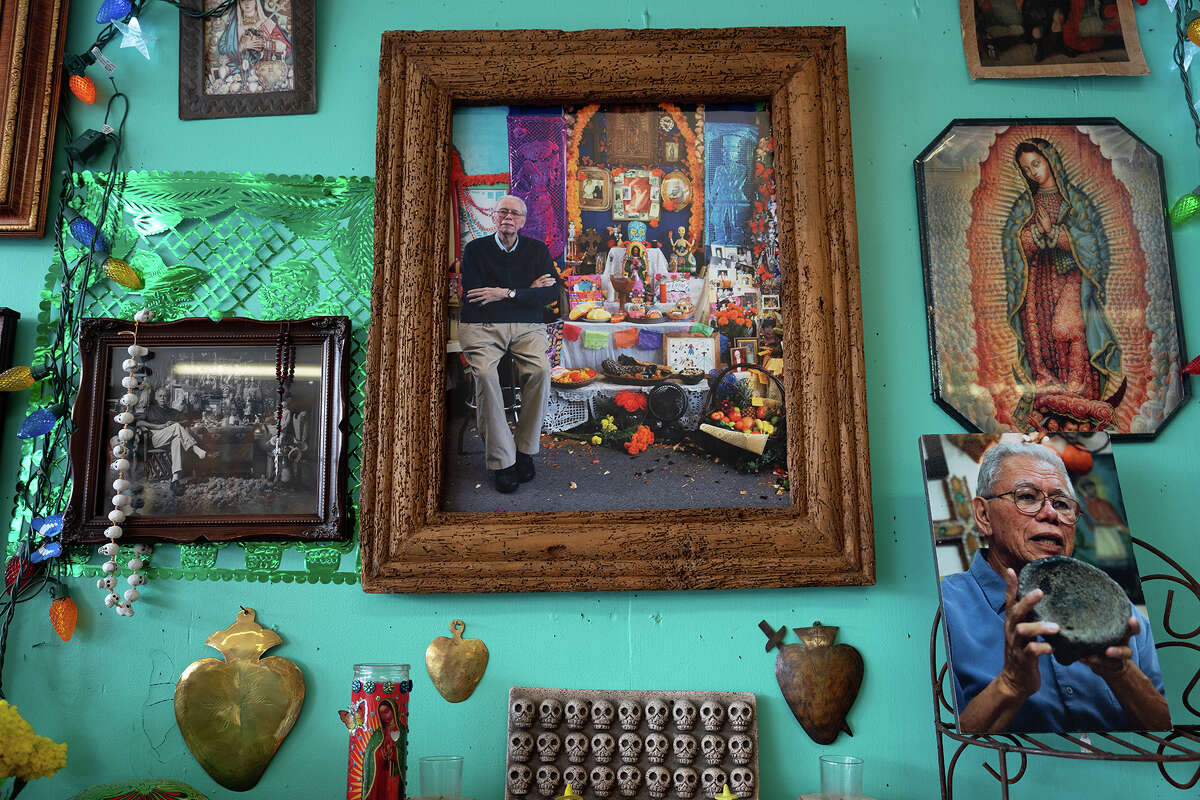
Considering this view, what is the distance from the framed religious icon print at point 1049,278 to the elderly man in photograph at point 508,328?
0.64 m

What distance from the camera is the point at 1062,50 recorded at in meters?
1.46

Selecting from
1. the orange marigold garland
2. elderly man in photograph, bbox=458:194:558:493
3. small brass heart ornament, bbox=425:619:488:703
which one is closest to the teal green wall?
small brass heart ornament, bbox=425:619:488:703

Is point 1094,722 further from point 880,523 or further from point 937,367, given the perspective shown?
point 937,367

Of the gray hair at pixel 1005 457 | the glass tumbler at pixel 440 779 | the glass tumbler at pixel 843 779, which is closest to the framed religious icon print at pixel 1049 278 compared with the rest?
the gray hair at pixel 1005 457

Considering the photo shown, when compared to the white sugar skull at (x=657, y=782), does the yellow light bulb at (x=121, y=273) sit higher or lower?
higher

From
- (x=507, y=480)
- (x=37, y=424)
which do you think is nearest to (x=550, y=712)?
(x=507, y=480)

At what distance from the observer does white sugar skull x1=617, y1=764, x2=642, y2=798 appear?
1.20 metres

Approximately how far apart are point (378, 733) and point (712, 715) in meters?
0.47

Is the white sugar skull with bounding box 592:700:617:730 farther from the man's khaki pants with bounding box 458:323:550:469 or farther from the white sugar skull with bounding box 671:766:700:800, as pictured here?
the man's khaki pants with bounding box 458:323:550:469

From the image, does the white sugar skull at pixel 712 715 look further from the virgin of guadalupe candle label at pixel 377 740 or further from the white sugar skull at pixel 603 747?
the virgin of guadalupe candle label at pixel 377 740

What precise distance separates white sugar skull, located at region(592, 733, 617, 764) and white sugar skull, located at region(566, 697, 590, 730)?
1.2 inches

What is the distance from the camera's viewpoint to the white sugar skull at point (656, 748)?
1222 mm

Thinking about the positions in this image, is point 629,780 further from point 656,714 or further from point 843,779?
point 843,779

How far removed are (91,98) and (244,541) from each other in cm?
81
